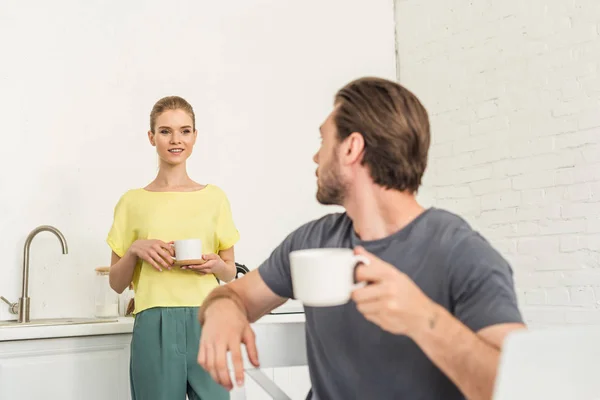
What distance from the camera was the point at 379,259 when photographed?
100 centimetres

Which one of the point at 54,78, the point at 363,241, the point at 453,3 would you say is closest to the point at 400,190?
the point at 363,241

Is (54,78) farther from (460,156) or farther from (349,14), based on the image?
(460,156)

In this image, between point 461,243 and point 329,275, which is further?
point 461,243

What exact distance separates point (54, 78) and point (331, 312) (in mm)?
1907

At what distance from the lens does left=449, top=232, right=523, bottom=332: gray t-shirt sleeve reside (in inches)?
38.4

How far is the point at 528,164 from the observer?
313 cm

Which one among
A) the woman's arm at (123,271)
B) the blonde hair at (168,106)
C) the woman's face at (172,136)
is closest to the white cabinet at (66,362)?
the woman's arm at (123,271)

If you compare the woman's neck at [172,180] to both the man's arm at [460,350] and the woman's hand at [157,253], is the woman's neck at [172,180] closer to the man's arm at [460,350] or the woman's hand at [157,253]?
the woman's hand at [157,253]

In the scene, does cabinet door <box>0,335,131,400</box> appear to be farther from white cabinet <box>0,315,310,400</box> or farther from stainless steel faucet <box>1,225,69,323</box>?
stainless steel faucet <box>1,225,69,323</box>

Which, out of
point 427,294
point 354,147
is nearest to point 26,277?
point 354,147

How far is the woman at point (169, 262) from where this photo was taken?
2.06m

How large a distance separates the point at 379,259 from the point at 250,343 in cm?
34

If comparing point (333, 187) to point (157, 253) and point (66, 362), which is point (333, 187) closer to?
point (157, 253)

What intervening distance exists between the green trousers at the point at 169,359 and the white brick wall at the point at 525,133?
5.27 ft
